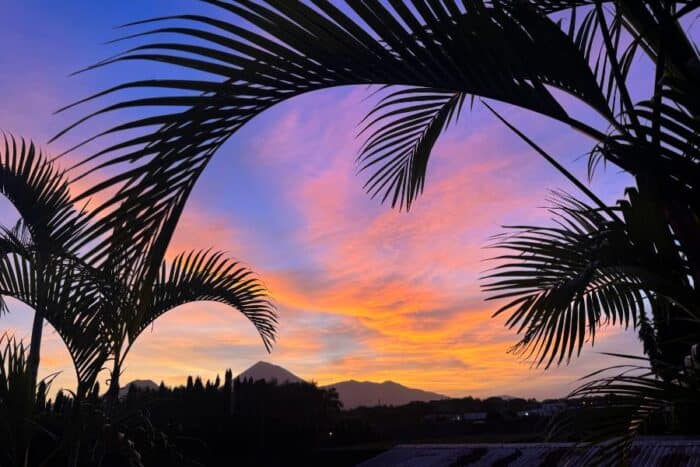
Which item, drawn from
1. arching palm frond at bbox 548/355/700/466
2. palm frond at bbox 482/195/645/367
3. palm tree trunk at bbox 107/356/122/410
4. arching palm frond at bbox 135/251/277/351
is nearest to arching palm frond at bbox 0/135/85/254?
arching palm frond at bbox 135/251/277/351

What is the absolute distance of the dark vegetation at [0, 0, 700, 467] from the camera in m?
1.03

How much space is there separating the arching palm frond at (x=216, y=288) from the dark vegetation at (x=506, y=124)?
1429 mm

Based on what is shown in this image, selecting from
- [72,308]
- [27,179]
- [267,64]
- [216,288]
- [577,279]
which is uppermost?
[27,179]

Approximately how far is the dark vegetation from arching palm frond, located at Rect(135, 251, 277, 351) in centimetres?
143

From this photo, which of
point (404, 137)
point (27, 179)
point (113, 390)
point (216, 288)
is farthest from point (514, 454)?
point (404, 137)

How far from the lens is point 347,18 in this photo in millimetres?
1092

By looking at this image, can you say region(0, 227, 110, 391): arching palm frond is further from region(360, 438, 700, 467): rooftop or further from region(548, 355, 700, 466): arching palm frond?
region(360, 438, 700, 467): rooftop

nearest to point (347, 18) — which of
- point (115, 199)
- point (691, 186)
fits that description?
point (115, 199)

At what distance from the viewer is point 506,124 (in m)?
1.53

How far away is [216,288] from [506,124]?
286cm

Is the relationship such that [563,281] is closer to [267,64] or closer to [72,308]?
[267,64]

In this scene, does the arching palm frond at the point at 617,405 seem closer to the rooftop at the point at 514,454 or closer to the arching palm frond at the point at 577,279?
the arching palm frond at the point at 577,279

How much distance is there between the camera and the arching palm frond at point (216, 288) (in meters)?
3.69

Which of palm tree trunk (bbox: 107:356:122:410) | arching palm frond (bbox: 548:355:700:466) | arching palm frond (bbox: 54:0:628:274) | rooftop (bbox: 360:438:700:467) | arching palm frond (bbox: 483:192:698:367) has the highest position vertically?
arching palm frond (bbox: 54:0:628:274)
